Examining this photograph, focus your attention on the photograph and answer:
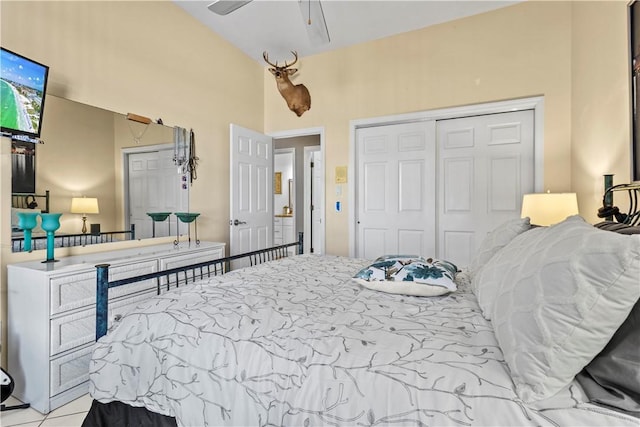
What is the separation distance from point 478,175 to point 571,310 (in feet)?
9.48

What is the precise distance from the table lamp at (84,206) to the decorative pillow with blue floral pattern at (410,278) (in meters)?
2.08

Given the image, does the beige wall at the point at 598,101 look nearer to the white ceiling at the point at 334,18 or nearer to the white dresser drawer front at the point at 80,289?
the white ceiling at the point at 334,18

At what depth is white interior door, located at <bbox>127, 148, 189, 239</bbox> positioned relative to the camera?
2703mm

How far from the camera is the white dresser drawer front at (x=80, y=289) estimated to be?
1.81m

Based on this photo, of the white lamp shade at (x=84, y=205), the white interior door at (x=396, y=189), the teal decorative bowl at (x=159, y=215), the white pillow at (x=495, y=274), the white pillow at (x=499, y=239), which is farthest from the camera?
the white interior door at (x=396, y=189)

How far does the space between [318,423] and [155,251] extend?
2.16m

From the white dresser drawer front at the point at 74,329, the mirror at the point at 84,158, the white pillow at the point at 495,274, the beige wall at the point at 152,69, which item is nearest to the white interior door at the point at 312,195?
the beige wall at the point at 152,69

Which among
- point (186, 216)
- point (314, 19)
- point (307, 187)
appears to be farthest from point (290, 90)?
point (307, 187)

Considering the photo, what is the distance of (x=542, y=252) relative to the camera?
937 mm

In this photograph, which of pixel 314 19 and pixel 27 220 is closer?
pixel 27 220

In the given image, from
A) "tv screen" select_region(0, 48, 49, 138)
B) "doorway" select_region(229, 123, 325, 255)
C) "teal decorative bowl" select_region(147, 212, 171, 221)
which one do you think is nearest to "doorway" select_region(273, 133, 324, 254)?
"doorway" select_region(229, 123, 325, 255)

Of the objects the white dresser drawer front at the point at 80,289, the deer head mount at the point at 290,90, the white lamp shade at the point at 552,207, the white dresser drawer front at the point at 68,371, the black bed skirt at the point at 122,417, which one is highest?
the deer head mount at the point at 290,90

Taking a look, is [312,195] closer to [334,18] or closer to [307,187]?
[307,187]

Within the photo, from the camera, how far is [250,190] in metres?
3.89
